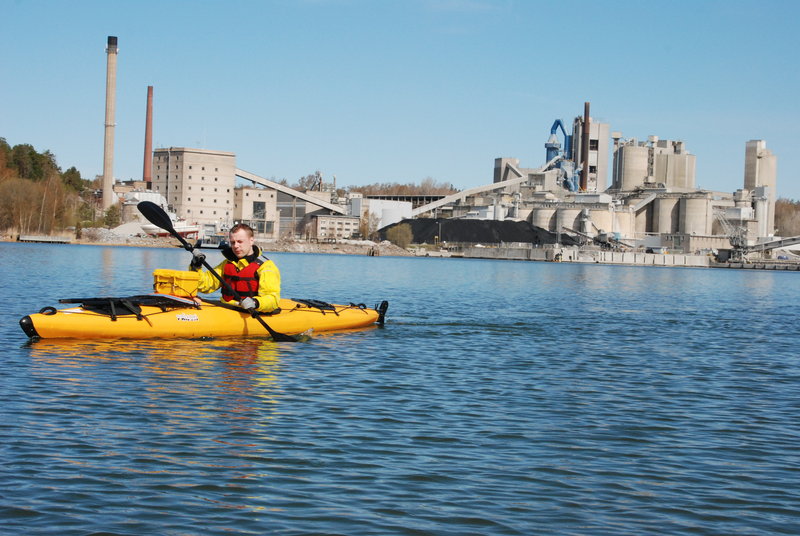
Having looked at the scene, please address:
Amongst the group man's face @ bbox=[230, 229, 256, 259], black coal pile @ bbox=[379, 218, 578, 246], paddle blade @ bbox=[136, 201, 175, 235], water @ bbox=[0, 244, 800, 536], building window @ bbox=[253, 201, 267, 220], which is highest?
building window @ bbox=[253, 201, 267, 220]

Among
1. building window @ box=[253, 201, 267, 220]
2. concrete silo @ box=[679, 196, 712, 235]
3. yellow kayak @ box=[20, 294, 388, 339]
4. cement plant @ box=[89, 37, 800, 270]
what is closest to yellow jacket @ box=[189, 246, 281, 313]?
yellow kayak @ box=[20, 294, 388, 339]

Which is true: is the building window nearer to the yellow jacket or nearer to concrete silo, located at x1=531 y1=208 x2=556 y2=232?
concrete silo, located at x1=531 y1=208 x2=556 y2=232

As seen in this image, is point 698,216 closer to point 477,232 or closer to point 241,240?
point 477,232

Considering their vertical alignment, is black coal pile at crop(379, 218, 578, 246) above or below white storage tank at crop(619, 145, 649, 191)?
below

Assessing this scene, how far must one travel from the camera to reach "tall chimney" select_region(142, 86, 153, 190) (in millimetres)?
118825

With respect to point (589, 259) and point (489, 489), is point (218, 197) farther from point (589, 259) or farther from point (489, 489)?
point (489, 489)

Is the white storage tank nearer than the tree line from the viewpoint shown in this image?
No

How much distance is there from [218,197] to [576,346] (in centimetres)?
11777

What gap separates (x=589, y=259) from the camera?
408 ft

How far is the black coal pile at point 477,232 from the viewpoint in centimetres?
13225

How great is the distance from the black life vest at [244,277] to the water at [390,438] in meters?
0.98

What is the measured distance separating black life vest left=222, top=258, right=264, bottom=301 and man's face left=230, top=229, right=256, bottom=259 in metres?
0.28

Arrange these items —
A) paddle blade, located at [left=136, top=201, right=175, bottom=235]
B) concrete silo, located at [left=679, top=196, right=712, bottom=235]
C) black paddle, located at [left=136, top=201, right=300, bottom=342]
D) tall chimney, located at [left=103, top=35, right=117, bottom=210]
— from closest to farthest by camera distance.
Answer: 1. black paddle, located at [left=136, top=201, right=300, bottom=342]
2. paddle blade, located at [left=136, top=201, right=175, bottom=235]
3. tall chimney, located at [left=103, top=35, right=117, bottom=210]
4. concrete silo, located at [left=679, top=196, right=712, bottom=235]

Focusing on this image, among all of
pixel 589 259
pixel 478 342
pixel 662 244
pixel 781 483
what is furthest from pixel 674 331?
pixel 662 244
